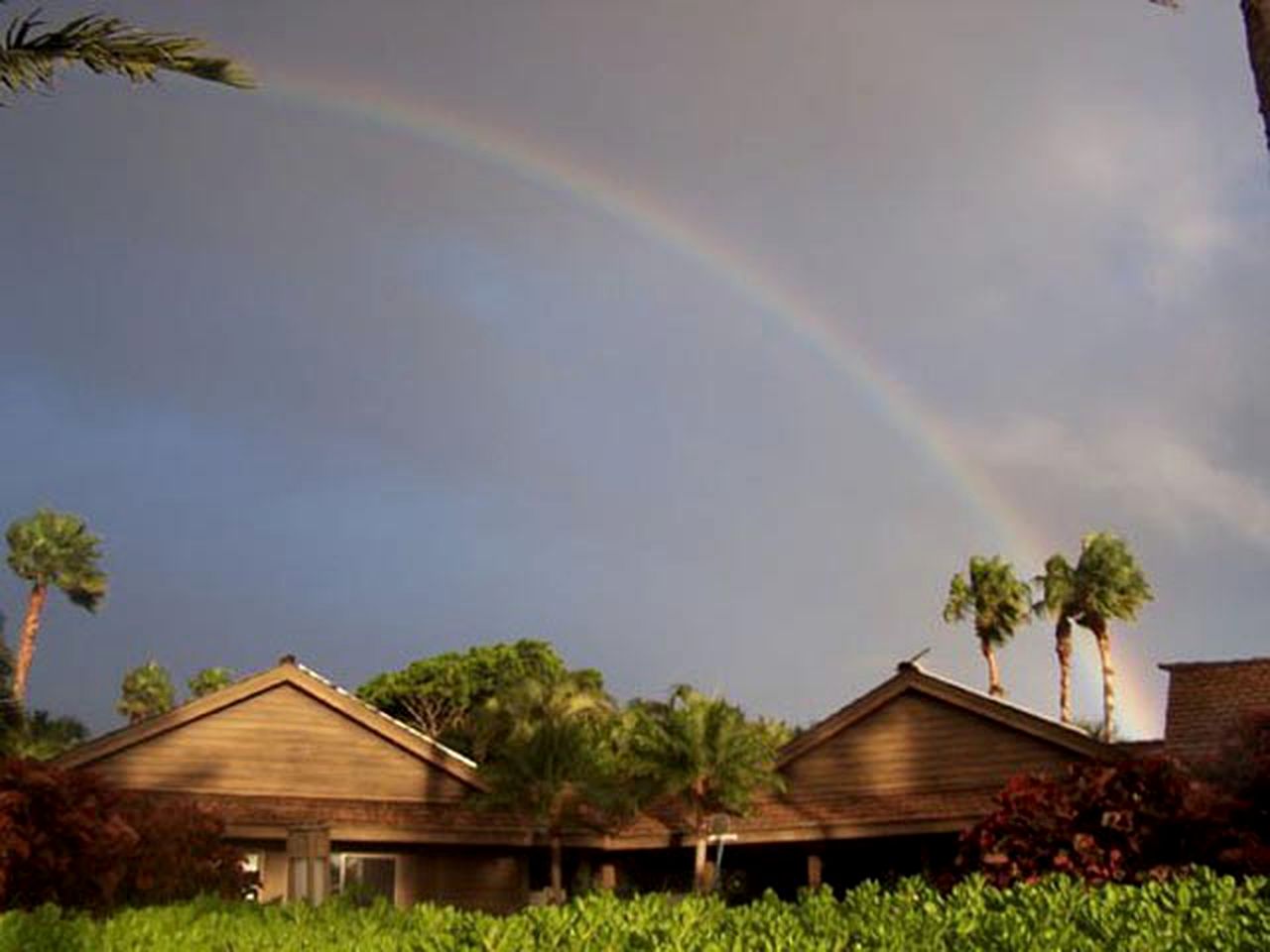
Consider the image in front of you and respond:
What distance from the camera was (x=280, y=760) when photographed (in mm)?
28531

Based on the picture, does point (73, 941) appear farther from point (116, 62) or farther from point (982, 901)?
point (116, 62)

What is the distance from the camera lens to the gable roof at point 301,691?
27.6m

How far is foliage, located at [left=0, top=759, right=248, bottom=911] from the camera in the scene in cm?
1259

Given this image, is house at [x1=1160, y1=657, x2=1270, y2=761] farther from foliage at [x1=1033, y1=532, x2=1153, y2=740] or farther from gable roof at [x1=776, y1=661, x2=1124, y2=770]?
foliage at [x1=1033, y1=532, x2=1153, y2=740]

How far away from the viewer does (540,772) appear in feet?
94.1

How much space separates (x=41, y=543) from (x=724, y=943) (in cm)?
6645

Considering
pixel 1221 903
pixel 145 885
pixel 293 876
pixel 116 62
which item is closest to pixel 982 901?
pixel 1221 903

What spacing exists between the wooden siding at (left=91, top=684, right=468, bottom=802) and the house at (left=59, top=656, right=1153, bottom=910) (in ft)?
0.09

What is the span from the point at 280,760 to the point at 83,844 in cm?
1608

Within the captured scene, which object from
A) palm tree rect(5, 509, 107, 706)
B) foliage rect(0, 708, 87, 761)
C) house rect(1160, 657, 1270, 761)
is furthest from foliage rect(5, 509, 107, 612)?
house rect(1160, 657, 1270, 761)

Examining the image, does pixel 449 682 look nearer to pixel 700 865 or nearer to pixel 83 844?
pixel 700 865

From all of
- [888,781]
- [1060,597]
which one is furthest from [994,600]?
[888,781]

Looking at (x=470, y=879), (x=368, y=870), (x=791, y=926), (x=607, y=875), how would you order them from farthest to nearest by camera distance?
1. (x=607, y=875)
2. (x=470, y=879)
3. (x=368, y=870)
4. (x=791, y=926)

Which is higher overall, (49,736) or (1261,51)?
(1261,51)
